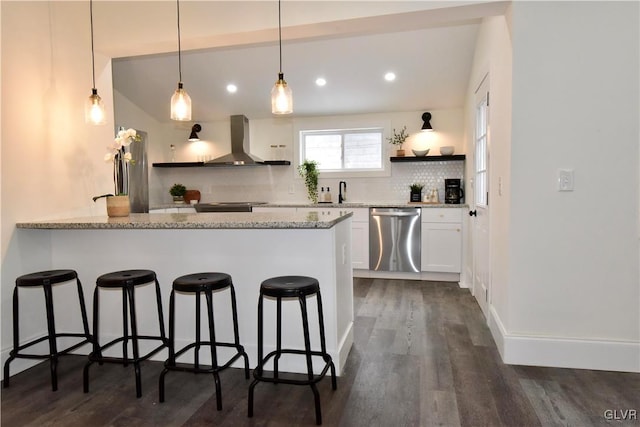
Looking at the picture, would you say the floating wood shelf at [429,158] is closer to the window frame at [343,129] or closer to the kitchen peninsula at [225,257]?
the window frame at [343,129]

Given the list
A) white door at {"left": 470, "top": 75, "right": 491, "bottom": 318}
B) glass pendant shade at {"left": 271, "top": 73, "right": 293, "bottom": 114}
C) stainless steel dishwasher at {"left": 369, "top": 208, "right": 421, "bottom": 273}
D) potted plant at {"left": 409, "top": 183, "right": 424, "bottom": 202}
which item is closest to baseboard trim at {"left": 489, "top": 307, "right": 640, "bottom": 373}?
white door at {"left": 470, "top": 75, "right": 491, "bottom": 318}

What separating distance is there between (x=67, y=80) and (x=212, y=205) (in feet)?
8.77

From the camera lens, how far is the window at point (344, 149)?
5.69m

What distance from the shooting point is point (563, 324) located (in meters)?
2.48

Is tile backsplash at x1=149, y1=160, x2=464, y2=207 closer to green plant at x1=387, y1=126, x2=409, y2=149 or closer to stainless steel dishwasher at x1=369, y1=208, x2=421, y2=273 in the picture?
green plant at x1=387, y1=126, x2=409, y2=149

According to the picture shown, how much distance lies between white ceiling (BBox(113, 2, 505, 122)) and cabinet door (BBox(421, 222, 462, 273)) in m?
1.66

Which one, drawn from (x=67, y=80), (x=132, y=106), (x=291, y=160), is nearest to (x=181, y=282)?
(x=67, y=80)

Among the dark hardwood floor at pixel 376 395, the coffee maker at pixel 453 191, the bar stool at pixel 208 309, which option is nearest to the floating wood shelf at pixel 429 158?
the coffee maker at pixel 453 191

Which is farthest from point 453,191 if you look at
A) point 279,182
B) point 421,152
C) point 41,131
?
point 41,131

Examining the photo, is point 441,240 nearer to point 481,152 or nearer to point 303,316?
point 481,152

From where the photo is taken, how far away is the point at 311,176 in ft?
18.7

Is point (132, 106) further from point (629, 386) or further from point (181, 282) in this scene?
point (629, 386)

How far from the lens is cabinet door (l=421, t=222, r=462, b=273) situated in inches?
186

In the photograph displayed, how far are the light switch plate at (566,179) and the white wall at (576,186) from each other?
3 cm
